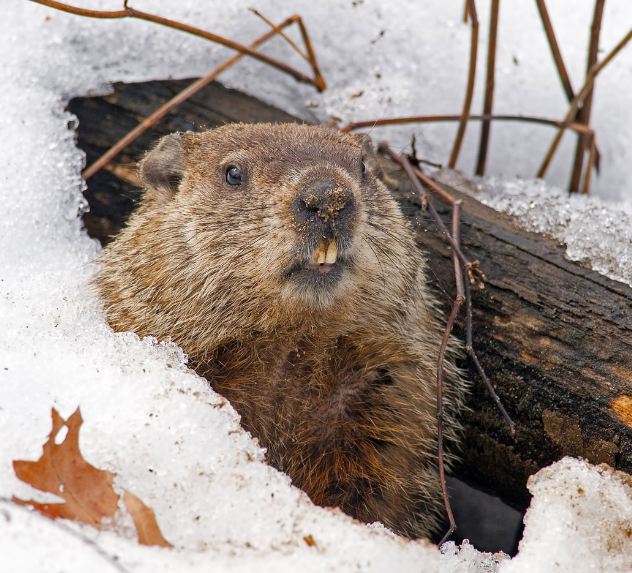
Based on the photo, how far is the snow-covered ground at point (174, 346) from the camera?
211cm

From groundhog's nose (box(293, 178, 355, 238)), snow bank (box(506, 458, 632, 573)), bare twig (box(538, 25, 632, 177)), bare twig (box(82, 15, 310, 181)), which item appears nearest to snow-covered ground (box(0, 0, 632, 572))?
snow bank (box(506, 458, 632, 573))

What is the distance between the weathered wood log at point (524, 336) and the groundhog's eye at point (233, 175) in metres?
0.97

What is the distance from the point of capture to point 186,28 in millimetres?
4008

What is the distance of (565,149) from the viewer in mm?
4898

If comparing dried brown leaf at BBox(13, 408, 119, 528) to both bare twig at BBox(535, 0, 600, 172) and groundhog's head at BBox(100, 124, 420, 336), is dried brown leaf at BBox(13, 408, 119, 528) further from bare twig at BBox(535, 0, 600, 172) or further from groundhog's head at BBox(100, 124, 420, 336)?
bare twig at BBox(535, 0, 600, 172)

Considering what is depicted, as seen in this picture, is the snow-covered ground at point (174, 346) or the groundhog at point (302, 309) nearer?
the snow-covered ground at point (174, 346)

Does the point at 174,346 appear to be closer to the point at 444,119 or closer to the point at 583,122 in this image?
the point at 444,119

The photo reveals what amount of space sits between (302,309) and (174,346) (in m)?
0.60

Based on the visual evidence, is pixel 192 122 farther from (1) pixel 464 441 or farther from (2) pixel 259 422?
(1) pixel 464 441

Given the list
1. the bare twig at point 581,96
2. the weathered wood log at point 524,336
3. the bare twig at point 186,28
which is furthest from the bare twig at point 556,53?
the bare twig at point 186,28

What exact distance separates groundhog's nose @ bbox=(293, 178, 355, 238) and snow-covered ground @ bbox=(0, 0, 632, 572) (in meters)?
0.76

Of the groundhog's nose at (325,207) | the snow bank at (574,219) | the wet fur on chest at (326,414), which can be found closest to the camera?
the groundhog's nose at (325,207)

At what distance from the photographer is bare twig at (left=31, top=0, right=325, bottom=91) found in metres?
3.70

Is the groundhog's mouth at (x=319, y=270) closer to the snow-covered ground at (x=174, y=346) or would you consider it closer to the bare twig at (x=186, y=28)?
the snow-covered ground at (x=174, y=346)
